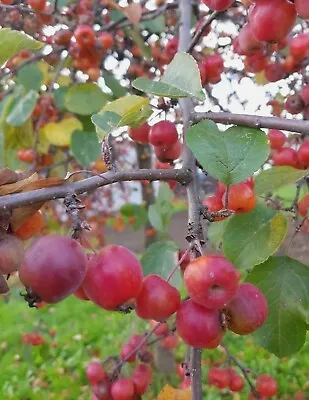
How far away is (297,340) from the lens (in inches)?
37.4

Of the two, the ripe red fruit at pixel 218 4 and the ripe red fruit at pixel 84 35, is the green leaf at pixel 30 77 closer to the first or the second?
the ripe red fruit at pixel 84 35

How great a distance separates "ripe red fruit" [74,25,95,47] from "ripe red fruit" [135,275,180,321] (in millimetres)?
1182

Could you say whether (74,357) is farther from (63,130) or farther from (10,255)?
(10,255)

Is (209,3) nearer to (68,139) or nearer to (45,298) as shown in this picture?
(45,298)

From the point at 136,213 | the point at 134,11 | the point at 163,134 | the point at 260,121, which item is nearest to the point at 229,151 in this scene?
the point at 260,121

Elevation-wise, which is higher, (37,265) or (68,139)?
(37,265)

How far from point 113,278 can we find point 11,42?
14.3 inches

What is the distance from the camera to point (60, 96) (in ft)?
6.21

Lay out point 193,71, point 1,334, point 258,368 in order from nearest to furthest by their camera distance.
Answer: point 193,71
point 258,368
point 1,334

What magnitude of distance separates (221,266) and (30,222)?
26cm

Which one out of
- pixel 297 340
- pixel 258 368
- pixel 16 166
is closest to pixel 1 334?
pixel 258 368

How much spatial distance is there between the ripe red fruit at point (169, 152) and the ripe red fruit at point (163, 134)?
0.6 inches

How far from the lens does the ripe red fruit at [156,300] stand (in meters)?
0.65

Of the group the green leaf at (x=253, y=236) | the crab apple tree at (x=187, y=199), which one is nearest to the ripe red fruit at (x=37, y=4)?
the crab apple tree at (x=187, y=199)
